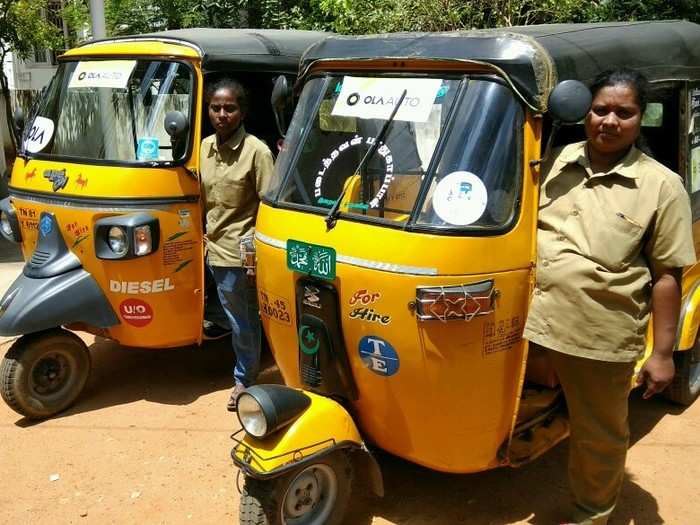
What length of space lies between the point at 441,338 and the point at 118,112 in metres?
2.98

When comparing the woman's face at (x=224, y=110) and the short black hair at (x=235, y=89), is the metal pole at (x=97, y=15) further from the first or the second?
the woman's face at (x=224, y=110)

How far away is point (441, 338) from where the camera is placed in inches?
116

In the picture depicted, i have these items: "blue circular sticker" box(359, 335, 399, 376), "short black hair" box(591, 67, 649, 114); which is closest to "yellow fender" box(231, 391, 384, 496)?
"blue circular sticker" box(359, 335, 399, 376)

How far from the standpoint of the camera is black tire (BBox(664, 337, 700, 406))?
175 inches

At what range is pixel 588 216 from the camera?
2.85 metres

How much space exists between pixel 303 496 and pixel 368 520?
0.45 m

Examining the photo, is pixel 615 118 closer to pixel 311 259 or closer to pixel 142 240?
pixel 311 259

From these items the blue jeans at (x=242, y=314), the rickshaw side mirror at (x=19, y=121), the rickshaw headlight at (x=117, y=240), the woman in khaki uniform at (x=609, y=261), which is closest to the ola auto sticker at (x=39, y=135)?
the rickshaw side mirror at (x=19, y=121)

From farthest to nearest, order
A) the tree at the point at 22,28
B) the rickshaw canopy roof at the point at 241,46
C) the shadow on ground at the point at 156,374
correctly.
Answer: the tree at the point at 22,28, the shadow on ground at the point at 156,374, the rickshaw canopy roof at the point at 241,46

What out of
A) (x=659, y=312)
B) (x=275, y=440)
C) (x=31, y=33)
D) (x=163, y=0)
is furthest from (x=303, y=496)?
(x=31, y=33)

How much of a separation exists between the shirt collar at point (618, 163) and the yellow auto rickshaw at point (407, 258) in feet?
0.34

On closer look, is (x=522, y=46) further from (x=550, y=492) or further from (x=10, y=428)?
(x=10, y=428)

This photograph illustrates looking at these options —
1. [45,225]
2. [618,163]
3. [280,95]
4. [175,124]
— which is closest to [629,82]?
[618,163]

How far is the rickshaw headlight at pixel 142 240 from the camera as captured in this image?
14.6ft
